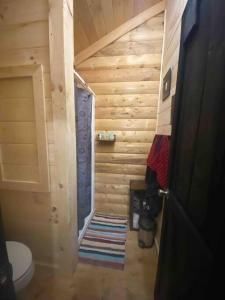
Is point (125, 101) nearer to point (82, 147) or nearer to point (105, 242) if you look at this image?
point (82, 147)

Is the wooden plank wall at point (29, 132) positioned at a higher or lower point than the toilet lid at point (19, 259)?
higher

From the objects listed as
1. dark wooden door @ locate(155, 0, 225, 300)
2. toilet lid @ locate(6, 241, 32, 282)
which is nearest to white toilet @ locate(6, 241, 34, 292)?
toilet lid @ locate(6, 241, 32, 282)

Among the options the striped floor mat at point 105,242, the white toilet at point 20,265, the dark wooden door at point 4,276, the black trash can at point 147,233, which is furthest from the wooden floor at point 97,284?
the dark wooden door at point 4,276

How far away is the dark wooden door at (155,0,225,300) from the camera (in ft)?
1.73

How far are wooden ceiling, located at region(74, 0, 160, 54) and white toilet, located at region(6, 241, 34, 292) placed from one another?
7.33 feet

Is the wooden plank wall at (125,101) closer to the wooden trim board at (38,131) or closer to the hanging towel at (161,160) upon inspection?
the hanging towel at (161,160)

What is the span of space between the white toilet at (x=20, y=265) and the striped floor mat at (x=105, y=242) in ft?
2.34

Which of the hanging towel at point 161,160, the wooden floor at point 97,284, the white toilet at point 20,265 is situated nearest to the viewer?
the white toilet at point 20,265

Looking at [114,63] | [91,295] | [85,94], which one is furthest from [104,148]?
[91,295]

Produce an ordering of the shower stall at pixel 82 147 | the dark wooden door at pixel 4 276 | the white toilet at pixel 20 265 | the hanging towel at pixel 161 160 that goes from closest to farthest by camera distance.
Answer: the dark wooden door at pixel 4 276 → the white toilet at pixel 20 265 → the hanging towel at pixel 161 160 → the shower stall at pixel 82 147

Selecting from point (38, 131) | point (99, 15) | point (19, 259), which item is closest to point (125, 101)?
point (99, 15)

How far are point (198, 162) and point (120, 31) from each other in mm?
2131

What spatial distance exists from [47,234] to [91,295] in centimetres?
60

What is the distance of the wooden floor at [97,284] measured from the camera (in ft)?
4.27
